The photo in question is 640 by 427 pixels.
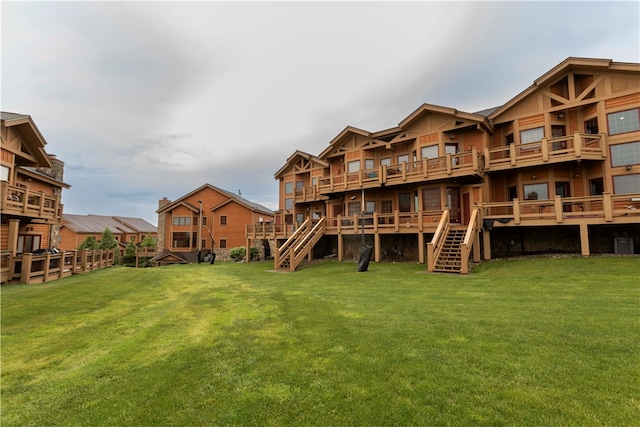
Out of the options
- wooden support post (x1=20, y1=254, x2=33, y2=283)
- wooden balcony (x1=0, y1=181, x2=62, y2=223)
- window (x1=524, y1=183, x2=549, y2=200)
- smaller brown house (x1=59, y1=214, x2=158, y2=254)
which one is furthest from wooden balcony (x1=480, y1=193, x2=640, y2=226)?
smaller brown house (x1=59, y1=214, x2=158, y2=254)

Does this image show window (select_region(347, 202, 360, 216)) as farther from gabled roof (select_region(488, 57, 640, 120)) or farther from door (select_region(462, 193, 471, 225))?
gabled roof (select_region(488, 57, 640, 120))

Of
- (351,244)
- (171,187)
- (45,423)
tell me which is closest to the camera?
(45,423)

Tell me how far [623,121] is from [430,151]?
9698mm

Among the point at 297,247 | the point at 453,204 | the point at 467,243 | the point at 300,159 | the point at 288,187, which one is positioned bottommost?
the point at 297,247

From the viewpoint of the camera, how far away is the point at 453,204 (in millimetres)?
18953

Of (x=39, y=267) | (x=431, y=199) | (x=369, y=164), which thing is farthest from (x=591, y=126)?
(x=39, y=267)

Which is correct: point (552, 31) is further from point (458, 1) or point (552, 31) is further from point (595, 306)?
point (595, 306)

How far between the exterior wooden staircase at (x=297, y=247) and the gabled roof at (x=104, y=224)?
1954 inches

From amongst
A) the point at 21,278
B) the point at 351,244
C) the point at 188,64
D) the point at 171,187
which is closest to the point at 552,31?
the point at 351,244

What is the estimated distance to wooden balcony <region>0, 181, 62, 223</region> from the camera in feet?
47.0

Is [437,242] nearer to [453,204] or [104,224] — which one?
[453,204]

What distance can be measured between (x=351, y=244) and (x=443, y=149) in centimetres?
952

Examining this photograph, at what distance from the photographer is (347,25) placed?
19.3 metres

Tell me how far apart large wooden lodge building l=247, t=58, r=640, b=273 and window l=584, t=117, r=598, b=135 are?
0.19ft
